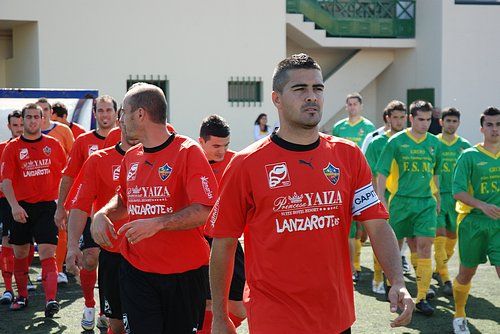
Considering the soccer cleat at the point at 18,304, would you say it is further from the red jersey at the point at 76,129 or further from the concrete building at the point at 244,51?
the concrete building at the point at 244,51

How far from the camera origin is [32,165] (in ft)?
30.5

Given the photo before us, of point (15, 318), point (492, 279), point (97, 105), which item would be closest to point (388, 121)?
point (492, 279)

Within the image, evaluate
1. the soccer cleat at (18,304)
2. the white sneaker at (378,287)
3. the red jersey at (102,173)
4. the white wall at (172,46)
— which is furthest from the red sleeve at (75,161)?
the white wall at (172,46)

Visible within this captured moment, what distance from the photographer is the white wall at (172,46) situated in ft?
71.2

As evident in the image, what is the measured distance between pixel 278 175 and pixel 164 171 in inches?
56.2

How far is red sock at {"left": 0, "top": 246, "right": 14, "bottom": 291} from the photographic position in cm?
976

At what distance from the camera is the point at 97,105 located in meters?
8.48

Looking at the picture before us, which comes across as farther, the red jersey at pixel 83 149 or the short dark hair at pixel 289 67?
the red jersey at pixel 83 149

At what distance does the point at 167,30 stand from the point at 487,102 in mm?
11044

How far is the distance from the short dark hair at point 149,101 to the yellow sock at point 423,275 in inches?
177

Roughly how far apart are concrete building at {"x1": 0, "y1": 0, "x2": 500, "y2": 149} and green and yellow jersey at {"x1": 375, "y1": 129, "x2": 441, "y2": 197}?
14084mm

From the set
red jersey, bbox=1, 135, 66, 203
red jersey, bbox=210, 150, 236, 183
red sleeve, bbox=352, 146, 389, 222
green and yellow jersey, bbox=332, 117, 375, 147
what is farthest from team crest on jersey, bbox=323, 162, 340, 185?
green and yellow jersey, bbox=332, 117, 375, 147

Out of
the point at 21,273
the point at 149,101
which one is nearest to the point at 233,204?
the point at 149,101

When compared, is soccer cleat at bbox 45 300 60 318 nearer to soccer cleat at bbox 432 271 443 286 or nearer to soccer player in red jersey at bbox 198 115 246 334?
soccer player in red jersey at bbox 198 115 246 334
